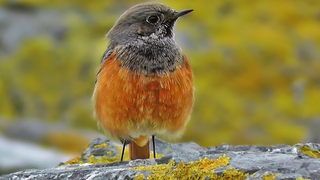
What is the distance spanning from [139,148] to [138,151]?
0.04 meters

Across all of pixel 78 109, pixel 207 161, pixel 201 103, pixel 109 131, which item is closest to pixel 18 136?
pixel 78 109

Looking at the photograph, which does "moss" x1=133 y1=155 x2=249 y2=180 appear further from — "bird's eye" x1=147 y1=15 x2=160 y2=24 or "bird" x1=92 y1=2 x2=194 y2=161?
"bird's eye" x1=147 y1=15 x2=160 y2=24

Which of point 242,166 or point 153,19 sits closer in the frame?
point 242,166

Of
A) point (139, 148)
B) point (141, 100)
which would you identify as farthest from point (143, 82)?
point (139, 148)

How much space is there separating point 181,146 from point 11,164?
232 inches

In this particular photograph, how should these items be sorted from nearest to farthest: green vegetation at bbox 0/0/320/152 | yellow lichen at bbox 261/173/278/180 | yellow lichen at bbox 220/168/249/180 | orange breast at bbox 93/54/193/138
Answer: yellow lichen at bbox 261/173/278/180 < yellow lichen at bbox 220/168/249/180 < orange breast at bbox 93/54/193/138 < green vegetation at bbox 0/0/320/152

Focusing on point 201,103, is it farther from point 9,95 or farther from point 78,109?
point 9,95

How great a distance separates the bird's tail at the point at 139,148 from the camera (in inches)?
301

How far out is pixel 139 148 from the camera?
7.73m

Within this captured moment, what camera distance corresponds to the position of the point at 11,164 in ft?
41.0

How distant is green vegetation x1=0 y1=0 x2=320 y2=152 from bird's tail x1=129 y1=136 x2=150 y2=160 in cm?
729

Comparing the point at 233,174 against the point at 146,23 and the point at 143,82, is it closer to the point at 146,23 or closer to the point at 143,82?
the point at 143,82

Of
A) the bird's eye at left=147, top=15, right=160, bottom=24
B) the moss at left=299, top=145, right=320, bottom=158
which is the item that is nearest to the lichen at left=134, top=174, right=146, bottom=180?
the moss at left=299, top=145, right=320, bottom=158

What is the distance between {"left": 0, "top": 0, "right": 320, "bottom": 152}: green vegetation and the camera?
1572cm
